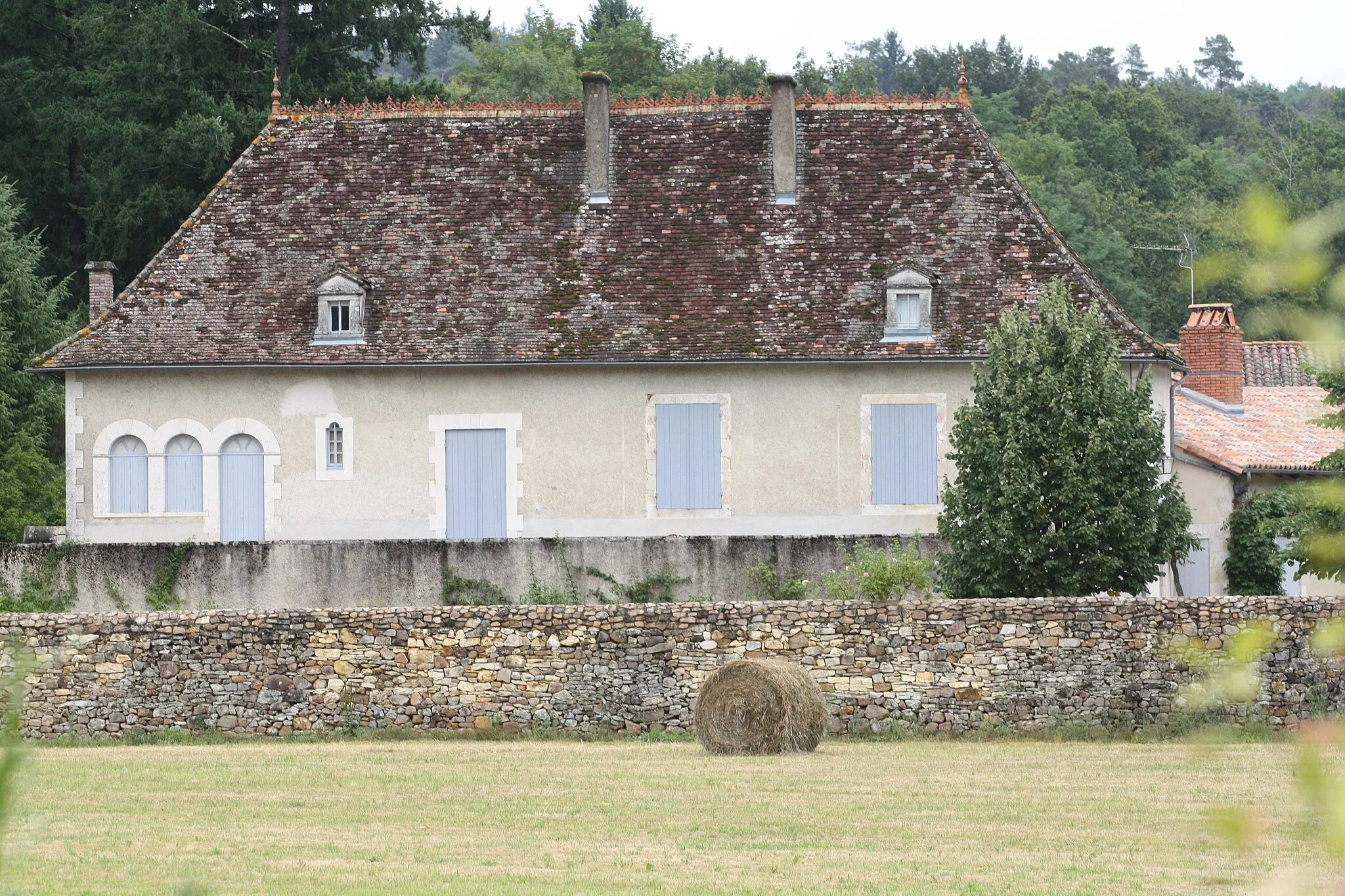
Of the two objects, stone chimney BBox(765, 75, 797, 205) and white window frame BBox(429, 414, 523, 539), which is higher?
stone chimney BBox(765, 75, 797, 205)

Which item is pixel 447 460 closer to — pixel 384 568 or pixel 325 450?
pixel 325 450

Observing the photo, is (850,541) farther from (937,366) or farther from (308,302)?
(308,302)

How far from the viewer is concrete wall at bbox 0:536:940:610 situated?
78.3ft

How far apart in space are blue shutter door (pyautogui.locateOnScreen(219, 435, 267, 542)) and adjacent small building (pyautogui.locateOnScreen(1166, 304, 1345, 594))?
1269cm

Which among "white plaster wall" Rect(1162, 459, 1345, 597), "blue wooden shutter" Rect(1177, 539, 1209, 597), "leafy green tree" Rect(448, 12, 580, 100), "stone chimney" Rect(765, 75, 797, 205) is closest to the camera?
"stone chimney" Rect(765, 75, 797, 205)

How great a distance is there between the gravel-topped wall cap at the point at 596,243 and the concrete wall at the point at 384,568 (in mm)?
3396

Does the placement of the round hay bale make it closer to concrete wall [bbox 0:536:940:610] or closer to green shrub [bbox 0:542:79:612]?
concrete wall [bbox 0:536:940:610]

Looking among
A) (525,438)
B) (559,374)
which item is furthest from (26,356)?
(559,374)

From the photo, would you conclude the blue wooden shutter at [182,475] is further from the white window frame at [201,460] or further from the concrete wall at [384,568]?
the concrete wall at [384,568]

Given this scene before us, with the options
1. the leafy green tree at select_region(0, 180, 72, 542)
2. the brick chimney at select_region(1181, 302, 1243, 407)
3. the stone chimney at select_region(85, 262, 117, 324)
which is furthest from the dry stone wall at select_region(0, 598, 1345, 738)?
the brick chimney at select_region(1181, 302, 1243, 407)

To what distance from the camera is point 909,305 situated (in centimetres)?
2670

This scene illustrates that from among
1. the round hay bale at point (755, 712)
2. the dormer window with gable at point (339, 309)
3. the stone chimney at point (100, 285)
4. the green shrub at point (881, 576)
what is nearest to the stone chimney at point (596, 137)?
the dormer window with gable at point (339, 309)

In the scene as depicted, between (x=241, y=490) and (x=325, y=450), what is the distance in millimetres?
1276

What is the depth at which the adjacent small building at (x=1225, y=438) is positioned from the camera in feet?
95.7
